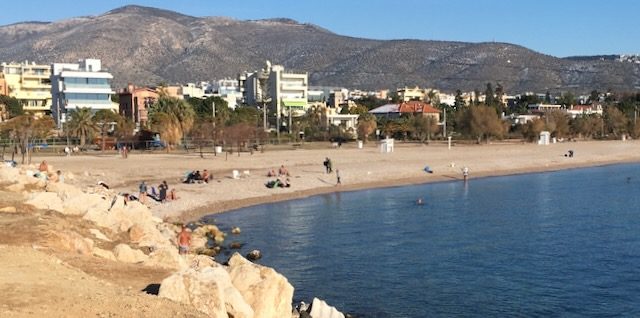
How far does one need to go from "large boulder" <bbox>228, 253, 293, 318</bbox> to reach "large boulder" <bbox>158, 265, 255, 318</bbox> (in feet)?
3.38

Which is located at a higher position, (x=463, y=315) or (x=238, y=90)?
(x=238, y=90)

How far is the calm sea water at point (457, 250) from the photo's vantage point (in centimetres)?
2083

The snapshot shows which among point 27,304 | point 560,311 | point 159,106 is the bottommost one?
point 560,311

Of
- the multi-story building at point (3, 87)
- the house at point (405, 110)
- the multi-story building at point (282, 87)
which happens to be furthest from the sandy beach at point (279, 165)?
the multi-story building at point (282, 87)

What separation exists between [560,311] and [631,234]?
14130mm

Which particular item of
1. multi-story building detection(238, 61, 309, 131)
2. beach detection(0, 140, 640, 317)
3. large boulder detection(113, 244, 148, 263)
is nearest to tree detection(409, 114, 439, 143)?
beach detection(0, 140, 640, 317)

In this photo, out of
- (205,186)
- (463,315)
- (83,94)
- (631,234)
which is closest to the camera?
(463,315)

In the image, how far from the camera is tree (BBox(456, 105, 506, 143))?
323 ft

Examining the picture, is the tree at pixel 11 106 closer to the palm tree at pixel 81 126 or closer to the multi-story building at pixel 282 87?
the palm tree at pixel 81 126

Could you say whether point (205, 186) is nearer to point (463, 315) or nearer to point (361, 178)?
point (361, 178)

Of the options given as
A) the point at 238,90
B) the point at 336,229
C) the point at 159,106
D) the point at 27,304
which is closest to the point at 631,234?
the point at 336,229

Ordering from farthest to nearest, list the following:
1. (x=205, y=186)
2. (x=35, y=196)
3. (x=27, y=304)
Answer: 1. (x=205, y=186)
2. (x=35, y=196)
3. (x=27, y=304)

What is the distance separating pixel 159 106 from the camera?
7869 cm

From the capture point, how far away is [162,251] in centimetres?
1769
